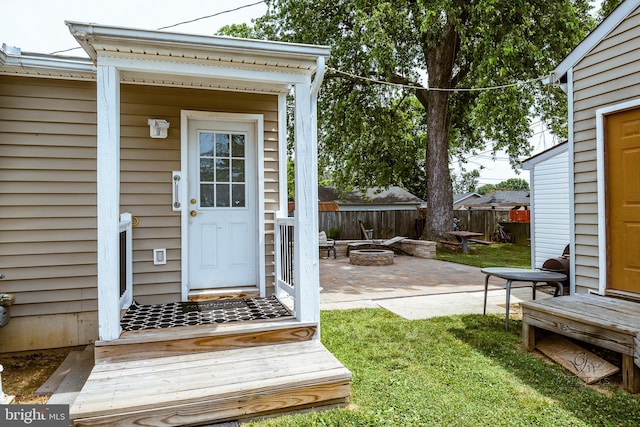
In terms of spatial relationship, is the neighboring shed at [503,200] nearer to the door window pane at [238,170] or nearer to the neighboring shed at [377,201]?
the neighboring shed at [377,201]

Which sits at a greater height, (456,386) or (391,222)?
(391,222)

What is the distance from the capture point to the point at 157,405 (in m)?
2.17

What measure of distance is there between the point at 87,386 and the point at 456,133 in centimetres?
1248

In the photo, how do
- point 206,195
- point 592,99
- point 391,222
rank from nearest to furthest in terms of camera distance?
1. point 592,99
2. point 206,195
3. point 391,222

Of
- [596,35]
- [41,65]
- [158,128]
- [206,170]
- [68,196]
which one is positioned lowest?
[68,196]

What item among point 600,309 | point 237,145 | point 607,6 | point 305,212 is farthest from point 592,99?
point 607,6

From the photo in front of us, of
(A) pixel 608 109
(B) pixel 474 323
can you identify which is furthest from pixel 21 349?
(A) pixel 608 109

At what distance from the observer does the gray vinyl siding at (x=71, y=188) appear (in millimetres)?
3580

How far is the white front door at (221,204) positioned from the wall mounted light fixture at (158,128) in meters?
0.26

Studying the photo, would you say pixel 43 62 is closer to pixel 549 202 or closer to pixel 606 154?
pixel 606 154

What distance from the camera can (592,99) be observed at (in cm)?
401

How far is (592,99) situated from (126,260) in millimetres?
4810

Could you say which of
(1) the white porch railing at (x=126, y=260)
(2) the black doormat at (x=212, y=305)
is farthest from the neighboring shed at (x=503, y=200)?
(1) the white porch railing at (x=126, y=260)

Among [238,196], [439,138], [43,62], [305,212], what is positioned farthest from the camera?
[439,138]
